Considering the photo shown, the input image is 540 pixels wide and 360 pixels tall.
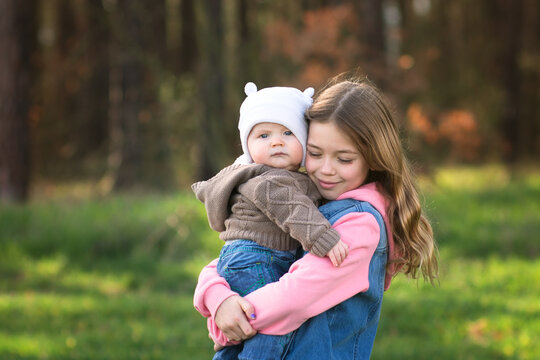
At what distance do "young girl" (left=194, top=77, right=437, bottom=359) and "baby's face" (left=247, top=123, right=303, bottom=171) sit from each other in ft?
0.19

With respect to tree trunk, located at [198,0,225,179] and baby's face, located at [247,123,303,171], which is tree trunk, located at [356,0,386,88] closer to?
tree trunk, located at [198,0,225,179]

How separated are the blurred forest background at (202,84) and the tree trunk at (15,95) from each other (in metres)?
0.02

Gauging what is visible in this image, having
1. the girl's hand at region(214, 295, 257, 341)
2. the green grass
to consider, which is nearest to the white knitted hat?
the girl's hand at region(214, 295, 257, 341)

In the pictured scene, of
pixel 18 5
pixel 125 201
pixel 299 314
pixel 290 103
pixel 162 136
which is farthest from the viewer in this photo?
pixel 162 136

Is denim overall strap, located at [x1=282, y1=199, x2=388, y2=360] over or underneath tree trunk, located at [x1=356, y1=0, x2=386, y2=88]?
underneath

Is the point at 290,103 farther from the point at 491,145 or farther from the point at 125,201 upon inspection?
the point at 491,145

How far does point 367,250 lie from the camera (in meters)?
2.22

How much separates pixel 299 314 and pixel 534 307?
4.30 m

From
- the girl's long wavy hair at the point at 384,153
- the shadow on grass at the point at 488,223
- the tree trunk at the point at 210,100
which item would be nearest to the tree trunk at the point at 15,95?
the tree trunk at the point at 210,100

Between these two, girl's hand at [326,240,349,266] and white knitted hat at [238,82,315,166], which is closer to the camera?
girl's hand at [326,240,349,266]

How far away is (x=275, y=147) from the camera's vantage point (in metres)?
2.36

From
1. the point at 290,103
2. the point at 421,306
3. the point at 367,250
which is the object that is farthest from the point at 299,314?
the point at 421,306

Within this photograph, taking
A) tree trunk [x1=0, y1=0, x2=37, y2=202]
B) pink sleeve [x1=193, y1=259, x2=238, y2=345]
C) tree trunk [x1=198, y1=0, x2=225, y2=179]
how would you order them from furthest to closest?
tree trunk [x1=198, y1=0, x2=225, y2=179], tree trunk [x1=0, y1=0, x2=37, y2=202], pink sleeve [x1=193, y1=259, x2=238, y2=345]

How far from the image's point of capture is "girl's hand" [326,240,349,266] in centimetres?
212
